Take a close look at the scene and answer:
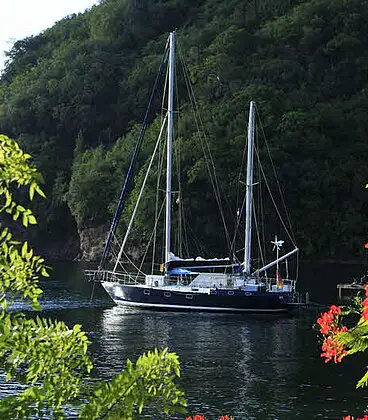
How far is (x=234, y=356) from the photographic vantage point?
3169cm

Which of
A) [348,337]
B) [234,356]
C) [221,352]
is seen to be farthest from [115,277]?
[348,337]

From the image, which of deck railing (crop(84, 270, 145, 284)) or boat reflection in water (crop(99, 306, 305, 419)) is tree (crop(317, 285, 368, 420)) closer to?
boat reflection in water (crop(99, 306, 305, 419))

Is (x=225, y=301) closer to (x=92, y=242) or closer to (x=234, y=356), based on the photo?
(x=234, y=356)

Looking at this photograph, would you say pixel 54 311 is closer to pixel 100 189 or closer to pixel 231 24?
pixel 100 189

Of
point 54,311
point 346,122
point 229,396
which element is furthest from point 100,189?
point 229,396

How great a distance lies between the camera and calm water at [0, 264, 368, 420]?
2388cm

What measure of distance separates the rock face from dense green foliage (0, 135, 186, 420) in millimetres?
85615

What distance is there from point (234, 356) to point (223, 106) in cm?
6102

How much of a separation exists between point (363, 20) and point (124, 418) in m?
103

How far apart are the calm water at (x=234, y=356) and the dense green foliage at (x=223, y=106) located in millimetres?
35986

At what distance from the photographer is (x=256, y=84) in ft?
302

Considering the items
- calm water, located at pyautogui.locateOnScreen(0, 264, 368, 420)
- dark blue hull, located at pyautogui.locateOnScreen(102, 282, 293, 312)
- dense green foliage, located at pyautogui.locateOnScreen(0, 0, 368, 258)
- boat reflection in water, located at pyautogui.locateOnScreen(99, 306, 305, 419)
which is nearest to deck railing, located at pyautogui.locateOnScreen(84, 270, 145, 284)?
calm water, located at pyautogui.locateOnScreen(0, 264, 368, 420)

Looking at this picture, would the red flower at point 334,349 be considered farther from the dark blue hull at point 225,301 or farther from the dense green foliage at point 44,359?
the dark blue hull at point 225,301

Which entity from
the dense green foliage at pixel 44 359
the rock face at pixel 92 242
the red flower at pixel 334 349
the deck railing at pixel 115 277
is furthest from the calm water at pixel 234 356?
the rock face at pixel 92 242
